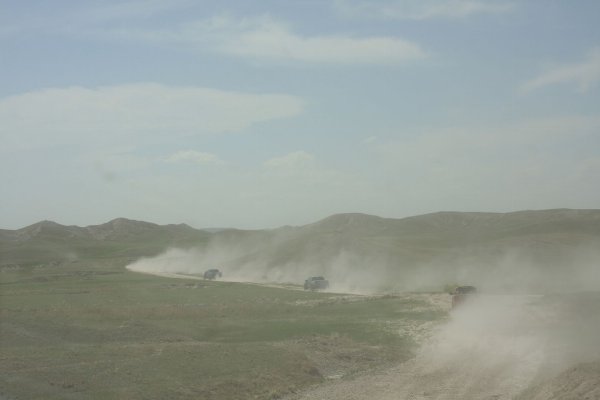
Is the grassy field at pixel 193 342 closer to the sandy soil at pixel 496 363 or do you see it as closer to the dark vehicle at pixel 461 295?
the dark vehicle at pixel 461 295

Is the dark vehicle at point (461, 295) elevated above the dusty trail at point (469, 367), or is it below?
above

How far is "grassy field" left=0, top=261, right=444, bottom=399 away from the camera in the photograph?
1258 inches

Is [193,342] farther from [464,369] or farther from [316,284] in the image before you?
[316,284]

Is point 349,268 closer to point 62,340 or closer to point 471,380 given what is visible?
point 62,340

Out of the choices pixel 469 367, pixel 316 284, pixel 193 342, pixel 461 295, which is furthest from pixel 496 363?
pixel 316 284

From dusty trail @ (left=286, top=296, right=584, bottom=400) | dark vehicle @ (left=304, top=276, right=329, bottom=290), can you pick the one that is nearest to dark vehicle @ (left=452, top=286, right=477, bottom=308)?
dusty trail @ (left=286, top=296, right=584, bottom=400)

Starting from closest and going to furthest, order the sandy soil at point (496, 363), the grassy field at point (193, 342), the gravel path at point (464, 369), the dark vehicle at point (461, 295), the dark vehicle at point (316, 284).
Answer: the sandy soil at point (496, 363)
the gravel path at point (464, 369)
the grassy field at point (193, 342)
the dark vehicle at point (461, 295)
the dark vehicle at point (316, 284)

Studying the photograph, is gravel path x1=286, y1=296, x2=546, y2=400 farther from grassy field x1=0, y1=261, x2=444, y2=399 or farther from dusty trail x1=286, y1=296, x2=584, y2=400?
grassy field x1=0, y1=261, x2=444, y2=399

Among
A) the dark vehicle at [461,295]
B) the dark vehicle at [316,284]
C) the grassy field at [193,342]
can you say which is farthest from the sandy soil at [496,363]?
the dark vehicle at [316,284]

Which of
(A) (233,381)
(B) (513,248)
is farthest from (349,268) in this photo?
(A) (233,381)

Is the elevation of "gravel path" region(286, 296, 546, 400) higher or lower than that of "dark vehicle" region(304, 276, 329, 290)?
lower

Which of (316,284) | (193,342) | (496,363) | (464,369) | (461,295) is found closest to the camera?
(464,369)

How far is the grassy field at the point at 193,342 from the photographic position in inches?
1258

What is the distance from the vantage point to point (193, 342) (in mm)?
44625
